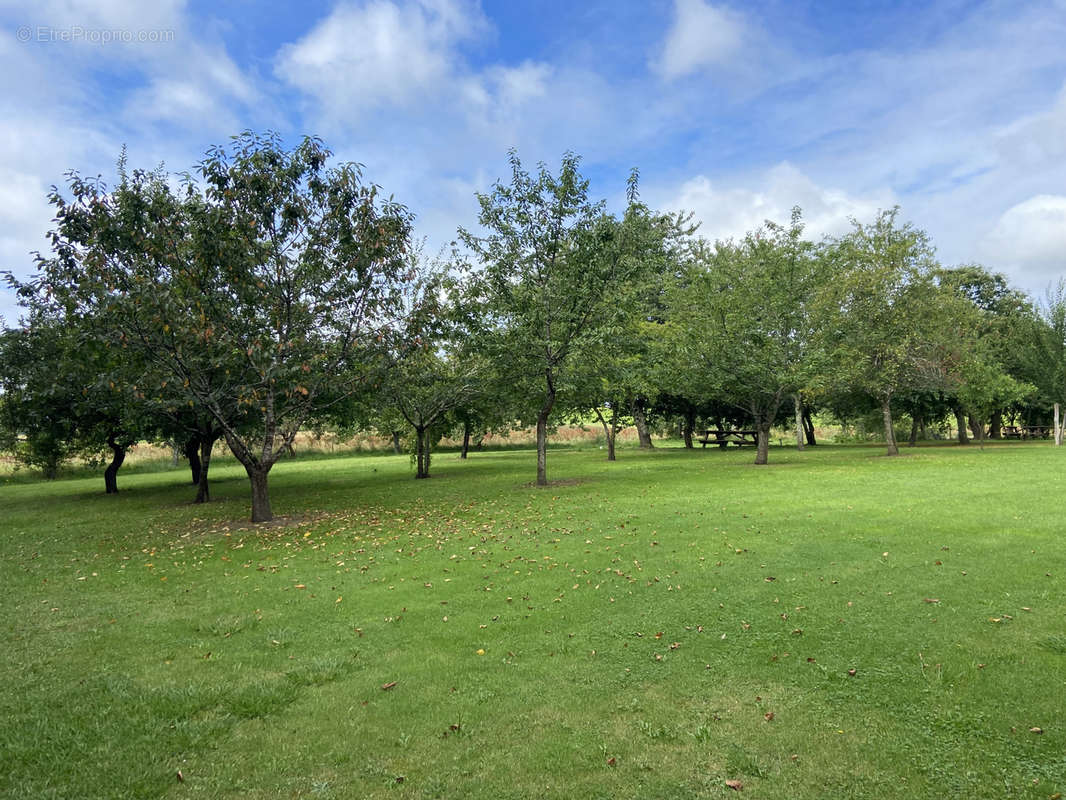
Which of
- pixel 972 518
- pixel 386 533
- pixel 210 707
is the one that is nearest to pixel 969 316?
pixel 972 518

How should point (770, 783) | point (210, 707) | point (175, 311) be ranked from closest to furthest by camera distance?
point (770, 783) → point (210, 707) → point (175, 311)

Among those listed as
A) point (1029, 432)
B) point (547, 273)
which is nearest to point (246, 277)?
point (547, 273)

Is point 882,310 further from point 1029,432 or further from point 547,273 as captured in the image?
point 1029,432

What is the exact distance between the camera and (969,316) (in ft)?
93.7

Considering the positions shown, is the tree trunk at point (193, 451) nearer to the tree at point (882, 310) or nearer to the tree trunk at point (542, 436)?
the tree trunk at point (542, 436)

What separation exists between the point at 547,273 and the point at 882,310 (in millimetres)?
15908

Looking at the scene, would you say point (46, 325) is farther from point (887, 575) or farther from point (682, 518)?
point (887, 575)

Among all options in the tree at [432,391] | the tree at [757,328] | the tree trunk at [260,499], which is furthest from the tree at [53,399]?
the tree at [757,328]

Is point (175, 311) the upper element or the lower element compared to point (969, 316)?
lower

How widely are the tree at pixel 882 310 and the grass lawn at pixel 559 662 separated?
15661 mm

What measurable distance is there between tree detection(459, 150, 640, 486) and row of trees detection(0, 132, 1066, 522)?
61 millimetres

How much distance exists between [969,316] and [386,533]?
97.6 ft

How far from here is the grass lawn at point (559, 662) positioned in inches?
142

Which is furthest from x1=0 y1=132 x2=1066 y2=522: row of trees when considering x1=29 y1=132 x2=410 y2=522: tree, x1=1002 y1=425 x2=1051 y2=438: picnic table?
x1=1002 y1=425 x2=1051 y2=438: picnic table
